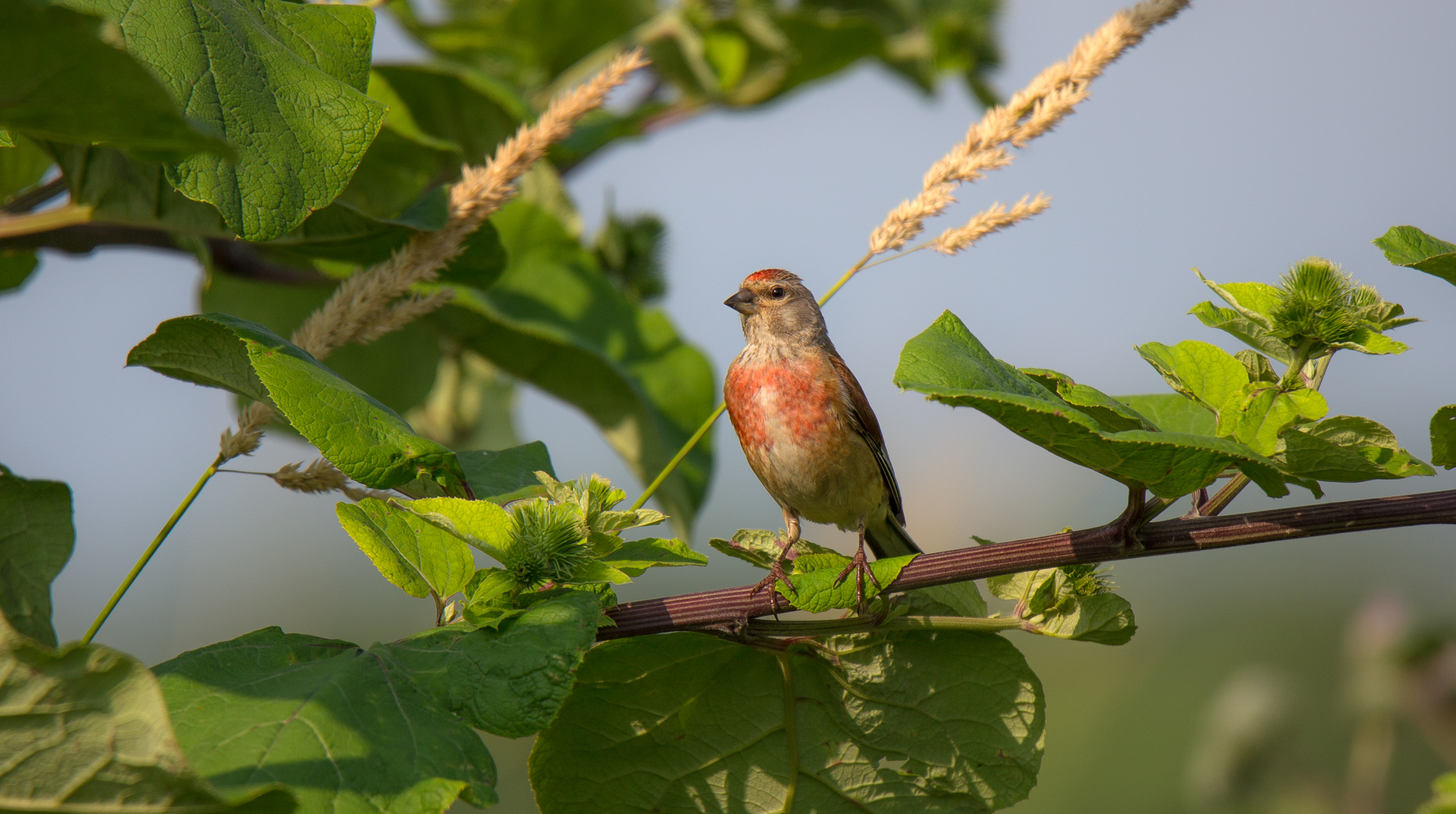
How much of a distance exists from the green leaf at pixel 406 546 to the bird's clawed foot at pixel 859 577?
0.70 meters

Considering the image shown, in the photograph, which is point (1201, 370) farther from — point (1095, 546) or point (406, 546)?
point (406, 546)

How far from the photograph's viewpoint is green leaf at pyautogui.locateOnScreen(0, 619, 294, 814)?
4.02ft

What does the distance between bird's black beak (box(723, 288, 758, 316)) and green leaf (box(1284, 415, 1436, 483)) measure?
3.00 meters

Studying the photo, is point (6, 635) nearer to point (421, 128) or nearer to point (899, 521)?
point (421, 128)

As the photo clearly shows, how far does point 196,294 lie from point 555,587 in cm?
236

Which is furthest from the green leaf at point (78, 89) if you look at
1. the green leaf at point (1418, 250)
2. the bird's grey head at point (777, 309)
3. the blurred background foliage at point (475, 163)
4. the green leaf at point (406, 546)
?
the bird's grey head at point (777, 309)

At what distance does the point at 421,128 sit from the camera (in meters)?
3.57

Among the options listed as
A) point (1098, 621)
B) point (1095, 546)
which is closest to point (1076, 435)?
point (1095, 546)

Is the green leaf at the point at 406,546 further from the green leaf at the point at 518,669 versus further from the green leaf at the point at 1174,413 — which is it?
the green leaf at the point at 1174,413

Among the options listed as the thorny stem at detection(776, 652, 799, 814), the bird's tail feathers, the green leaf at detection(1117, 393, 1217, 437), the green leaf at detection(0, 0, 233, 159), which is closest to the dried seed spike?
the green leaf at detection(1117, 393, 1217, 437)

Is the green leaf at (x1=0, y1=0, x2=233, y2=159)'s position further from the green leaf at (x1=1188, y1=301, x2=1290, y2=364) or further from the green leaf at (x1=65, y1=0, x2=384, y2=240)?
the green leaf at (x1=1188, y1=301, x2=1290, y2=364)

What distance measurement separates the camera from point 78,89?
1.16 meters

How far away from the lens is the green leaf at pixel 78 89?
1090 mm

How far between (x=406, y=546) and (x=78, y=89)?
3.15ft
